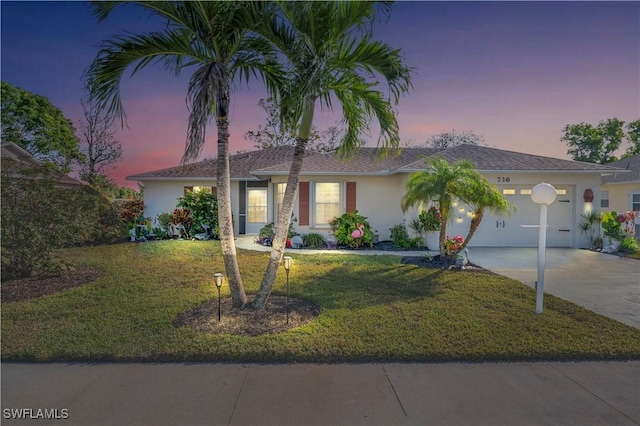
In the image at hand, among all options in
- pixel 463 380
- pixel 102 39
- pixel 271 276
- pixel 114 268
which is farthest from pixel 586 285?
pixel 114 268

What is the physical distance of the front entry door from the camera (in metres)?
14.7

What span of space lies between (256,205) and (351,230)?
17.3ft

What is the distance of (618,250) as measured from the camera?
1107 centimetres

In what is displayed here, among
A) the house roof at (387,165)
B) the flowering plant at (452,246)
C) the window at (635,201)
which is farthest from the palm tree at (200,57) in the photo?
the window at (635,201)

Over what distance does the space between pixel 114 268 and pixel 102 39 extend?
5835mm

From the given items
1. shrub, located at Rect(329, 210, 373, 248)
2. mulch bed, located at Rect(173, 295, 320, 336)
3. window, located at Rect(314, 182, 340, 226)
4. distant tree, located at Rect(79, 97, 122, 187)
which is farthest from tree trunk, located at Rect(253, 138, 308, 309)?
distant tree, located at Rect(79, 97, 122, 187)

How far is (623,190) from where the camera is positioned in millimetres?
16672

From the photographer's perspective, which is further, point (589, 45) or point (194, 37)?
point (589, 45)

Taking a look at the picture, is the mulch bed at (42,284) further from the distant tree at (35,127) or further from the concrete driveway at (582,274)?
the distant tree at (35,127)

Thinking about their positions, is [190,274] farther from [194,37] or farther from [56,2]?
[56,2]

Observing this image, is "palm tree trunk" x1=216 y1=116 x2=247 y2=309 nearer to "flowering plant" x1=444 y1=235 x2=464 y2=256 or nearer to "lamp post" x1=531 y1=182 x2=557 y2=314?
"lamp post" x1=531 y1=182 x2=557 y2=314

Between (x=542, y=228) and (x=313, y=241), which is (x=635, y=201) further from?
(x=313, y=241)

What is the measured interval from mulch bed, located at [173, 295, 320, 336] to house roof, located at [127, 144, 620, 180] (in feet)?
17.9

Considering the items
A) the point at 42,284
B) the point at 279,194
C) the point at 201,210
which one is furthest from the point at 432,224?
the point at 42,284
